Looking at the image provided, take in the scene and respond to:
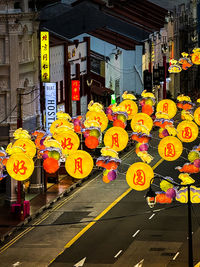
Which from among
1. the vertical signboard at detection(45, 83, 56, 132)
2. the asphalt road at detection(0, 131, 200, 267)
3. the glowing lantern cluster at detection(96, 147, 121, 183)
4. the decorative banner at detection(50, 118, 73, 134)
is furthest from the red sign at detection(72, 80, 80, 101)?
the glowing lantern cluster at detection(96, 147, 121, 183)

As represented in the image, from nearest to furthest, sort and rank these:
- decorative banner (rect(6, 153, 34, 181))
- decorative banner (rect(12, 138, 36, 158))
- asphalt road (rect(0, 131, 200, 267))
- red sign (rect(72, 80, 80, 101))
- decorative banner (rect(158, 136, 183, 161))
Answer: decorative banner (rect(6, 153, 34, 181)) → decorative banner (rect(12, 138, 36, 158)) → decorative banner (rect(158, 136, 183, 161)) → asphalt road (rect(0, 131, 200, 267)) → red sign (rect(72, 80, 80, 101))

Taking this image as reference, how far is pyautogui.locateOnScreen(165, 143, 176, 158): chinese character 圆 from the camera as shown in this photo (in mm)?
43728

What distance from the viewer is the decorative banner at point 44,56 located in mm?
66375

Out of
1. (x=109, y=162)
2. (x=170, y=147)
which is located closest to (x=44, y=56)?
(x=170, y=147)

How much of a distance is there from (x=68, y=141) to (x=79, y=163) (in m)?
2.17

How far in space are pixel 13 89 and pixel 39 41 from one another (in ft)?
19.3

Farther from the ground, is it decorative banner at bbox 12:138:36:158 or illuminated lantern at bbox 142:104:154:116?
illuminated lantern at bbox 142:104:154:116

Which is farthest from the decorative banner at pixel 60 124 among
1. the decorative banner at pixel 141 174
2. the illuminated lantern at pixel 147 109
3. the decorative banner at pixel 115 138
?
the illuminated lantern at pixel 147 109

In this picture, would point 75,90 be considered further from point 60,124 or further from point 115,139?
point 115,139

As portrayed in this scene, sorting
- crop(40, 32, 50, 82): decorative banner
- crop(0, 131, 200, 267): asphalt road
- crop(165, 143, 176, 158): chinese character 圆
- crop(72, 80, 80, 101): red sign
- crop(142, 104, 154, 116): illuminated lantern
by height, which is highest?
crop(40, 32, 50, 82): decorative banner

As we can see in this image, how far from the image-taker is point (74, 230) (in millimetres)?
57281

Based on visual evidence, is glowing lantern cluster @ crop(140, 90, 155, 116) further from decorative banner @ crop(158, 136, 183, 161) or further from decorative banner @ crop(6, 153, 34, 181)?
decorative banner @ crop(6, 153, 34, 181)

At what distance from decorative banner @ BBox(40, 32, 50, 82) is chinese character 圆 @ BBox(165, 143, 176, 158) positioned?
78.6ft

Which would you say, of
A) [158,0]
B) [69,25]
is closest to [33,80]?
[69,25]
